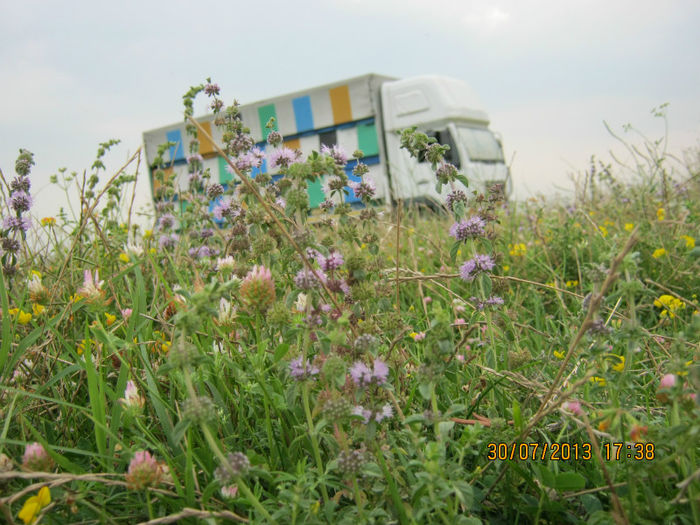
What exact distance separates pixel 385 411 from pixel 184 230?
84.1 inches

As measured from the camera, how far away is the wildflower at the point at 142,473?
938 millimetres

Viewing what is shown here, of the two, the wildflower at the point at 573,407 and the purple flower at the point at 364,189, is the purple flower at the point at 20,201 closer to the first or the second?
the purple flower at the point at 364,189

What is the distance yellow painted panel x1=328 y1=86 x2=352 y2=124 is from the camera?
11727mm

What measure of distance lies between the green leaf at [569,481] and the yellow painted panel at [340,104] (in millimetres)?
11364

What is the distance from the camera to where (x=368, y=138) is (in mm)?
11625

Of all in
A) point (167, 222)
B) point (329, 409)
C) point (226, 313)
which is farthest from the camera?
point (167, 222)

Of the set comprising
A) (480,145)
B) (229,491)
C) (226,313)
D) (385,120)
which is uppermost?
(385,120)

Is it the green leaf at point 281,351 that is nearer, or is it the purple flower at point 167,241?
the green leaf at point 281,351

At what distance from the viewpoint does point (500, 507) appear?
1123 millimetres

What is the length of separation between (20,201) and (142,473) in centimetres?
157

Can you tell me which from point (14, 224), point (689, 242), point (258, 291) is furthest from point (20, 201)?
point (689, 242)

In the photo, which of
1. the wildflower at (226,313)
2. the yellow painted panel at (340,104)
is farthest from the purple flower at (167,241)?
the yellow painted panel at (340,104)

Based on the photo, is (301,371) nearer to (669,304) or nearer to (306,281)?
(306,281)

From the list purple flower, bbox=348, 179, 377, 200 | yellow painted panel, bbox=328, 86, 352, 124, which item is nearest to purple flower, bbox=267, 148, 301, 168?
purple flower, bbox=348, 179, 377, 200
